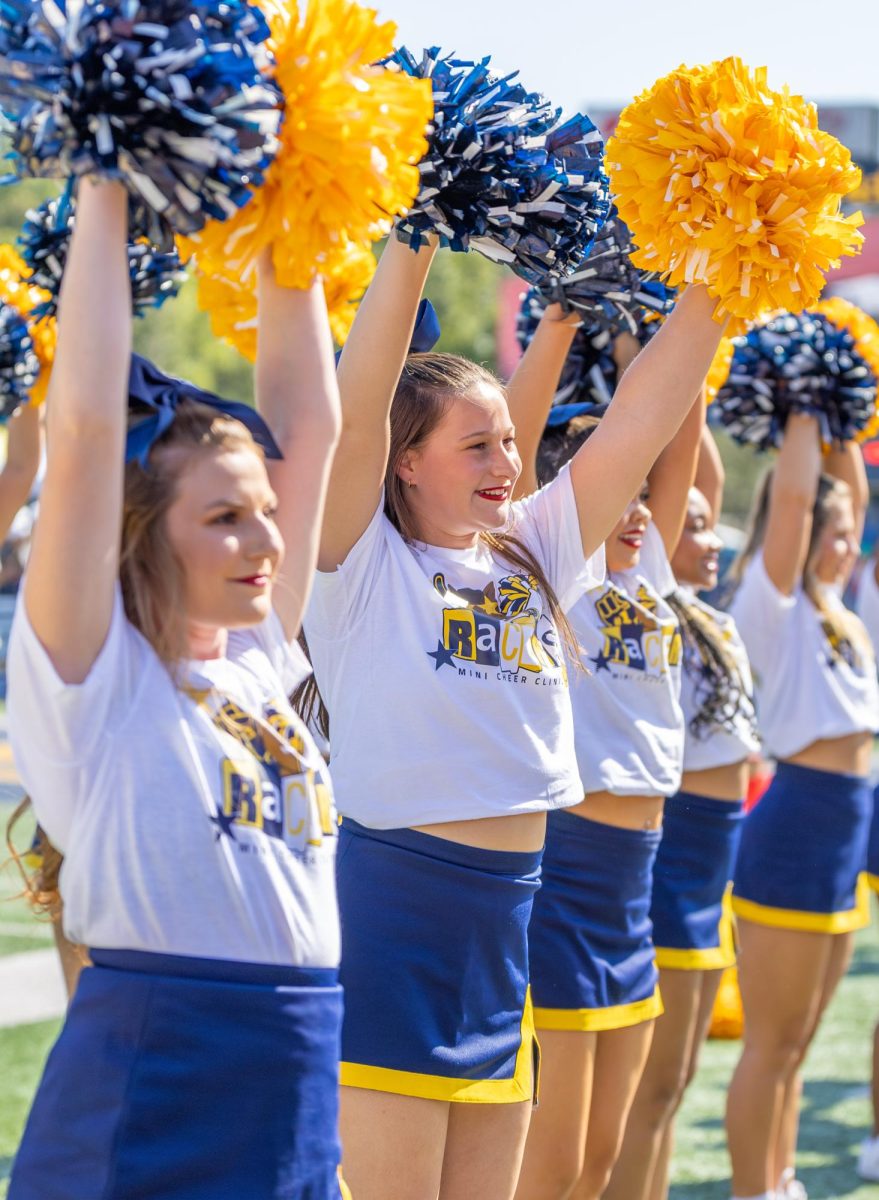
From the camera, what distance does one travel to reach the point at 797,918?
432 centimetres

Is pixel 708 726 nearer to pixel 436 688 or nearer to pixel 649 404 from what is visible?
pixel 649 404

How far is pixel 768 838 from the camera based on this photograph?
14.6 ft

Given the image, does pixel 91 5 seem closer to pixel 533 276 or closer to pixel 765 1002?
pixel 533 276

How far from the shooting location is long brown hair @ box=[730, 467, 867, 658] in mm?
4512

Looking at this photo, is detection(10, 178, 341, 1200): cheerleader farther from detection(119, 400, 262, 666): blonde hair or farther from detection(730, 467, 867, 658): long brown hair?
detection(730, 467, 867, 658): long brown hair

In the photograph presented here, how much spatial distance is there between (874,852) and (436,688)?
9.99 feet

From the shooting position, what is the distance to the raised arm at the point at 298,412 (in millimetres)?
1993

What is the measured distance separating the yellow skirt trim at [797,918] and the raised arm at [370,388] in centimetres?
231

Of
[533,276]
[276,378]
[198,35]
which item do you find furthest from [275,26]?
[533,276]

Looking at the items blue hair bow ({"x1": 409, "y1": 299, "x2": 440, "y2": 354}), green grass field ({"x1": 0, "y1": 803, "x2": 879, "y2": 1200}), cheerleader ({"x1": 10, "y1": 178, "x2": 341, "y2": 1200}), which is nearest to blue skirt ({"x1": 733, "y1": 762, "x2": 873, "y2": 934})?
green grass field ({"x1": 0, "y1": 803, "x2": 879, "y2": 1200})

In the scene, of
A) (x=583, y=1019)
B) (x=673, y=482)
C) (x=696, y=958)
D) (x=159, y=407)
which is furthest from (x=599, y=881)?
(x=159, y=407)

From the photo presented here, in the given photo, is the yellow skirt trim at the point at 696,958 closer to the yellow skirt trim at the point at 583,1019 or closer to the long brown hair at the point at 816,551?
the yellow skirt trim at the point at 583,1019

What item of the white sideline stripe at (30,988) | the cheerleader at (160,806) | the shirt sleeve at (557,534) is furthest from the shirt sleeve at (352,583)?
the white sideline stripe at (30,988)

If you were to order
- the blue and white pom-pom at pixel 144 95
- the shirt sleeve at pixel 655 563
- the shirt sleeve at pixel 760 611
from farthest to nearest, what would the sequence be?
the shirt sleeve at pixel 760 611, the shirt sleeve at pixel 655 563, the blue and white pom-pom at pixel 144 95
